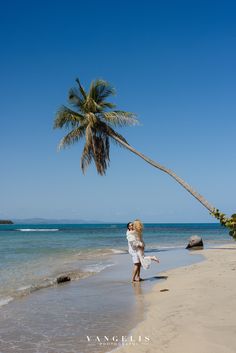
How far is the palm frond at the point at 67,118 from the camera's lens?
920 inches

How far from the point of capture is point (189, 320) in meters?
6.95

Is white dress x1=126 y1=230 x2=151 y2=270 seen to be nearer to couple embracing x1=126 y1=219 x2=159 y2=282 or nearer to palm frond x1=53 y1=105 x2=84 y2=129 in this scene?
couple embracing x1=126 y1=219 x2=159 y2=282

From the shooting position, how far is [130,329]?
23.2 ft

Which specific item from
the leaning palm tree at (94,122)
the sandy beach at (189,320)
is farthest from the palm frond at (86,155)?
the sandy beach at (189,320)

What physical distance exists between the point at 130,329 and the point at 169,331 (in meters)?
0.82

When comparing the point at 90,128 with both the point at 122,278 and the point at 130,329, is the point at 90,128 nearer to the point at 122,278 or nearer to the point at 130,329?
the point at 122,278

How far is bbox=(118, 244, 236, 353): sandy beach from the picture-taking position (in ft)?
18.8

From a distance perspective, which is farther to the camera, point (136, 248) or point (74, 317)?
point (136, 248)

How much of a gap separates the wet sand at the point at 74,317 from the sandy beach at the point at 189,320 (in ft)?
1.05

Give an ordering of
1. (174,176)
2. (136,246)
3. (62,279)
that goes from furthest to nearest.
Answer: (174,176) < (62,279) < (136,246)

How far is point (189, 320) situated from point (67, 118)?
17.9m

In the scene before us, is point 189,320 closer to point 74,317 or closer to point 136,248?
point 74,317

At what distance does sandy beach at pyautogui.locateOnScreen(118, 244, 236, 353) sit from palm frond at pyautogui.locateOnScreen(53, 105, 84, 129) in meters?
14.0

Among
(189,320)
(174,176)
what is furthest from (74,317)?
(174,176)
